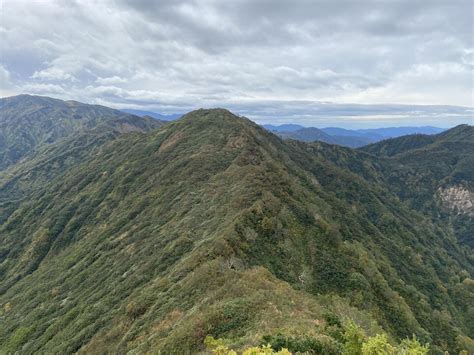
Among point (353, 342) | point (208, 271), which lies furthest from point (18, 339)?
point (353, 342)

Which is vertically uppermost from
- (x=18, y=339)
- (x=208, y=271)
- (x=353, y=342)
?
(x=353, y=342)

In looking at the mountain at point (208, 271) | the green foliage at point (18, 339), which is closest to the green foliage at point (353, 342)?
the mountain at point (208, 271)

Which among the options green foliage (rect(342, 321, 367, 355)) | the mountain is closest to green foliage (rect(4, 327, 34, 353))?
the mountain

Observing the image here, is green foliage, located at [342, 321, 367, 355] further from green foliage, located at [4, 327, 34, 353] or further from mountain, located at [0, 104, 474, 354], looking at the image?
green foliage, located at [4, 327, 34, 353]

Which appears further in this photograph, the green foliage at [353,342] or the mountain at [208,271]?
the mountain at [208,271]

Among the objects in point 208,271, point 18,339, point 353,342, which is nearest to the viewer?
point 353,342

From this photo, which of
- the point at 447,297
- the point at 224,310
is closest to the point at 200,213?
the point at 224,310

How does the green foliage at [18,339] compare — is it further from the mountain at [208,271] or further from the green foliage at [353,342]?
the green foliage at [353,342]

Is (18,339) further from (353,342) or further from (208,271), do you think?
(353,342)

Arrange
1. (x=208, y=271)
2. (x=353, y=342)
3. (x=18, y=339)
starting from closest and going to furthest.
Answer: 1. (x=353, y=342)
2. (x=208, y=271)
3. (x=18, y=339)

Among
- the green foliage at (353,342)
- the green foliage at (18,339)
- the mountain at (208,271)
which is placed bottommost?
the green foliage at (18,339)
